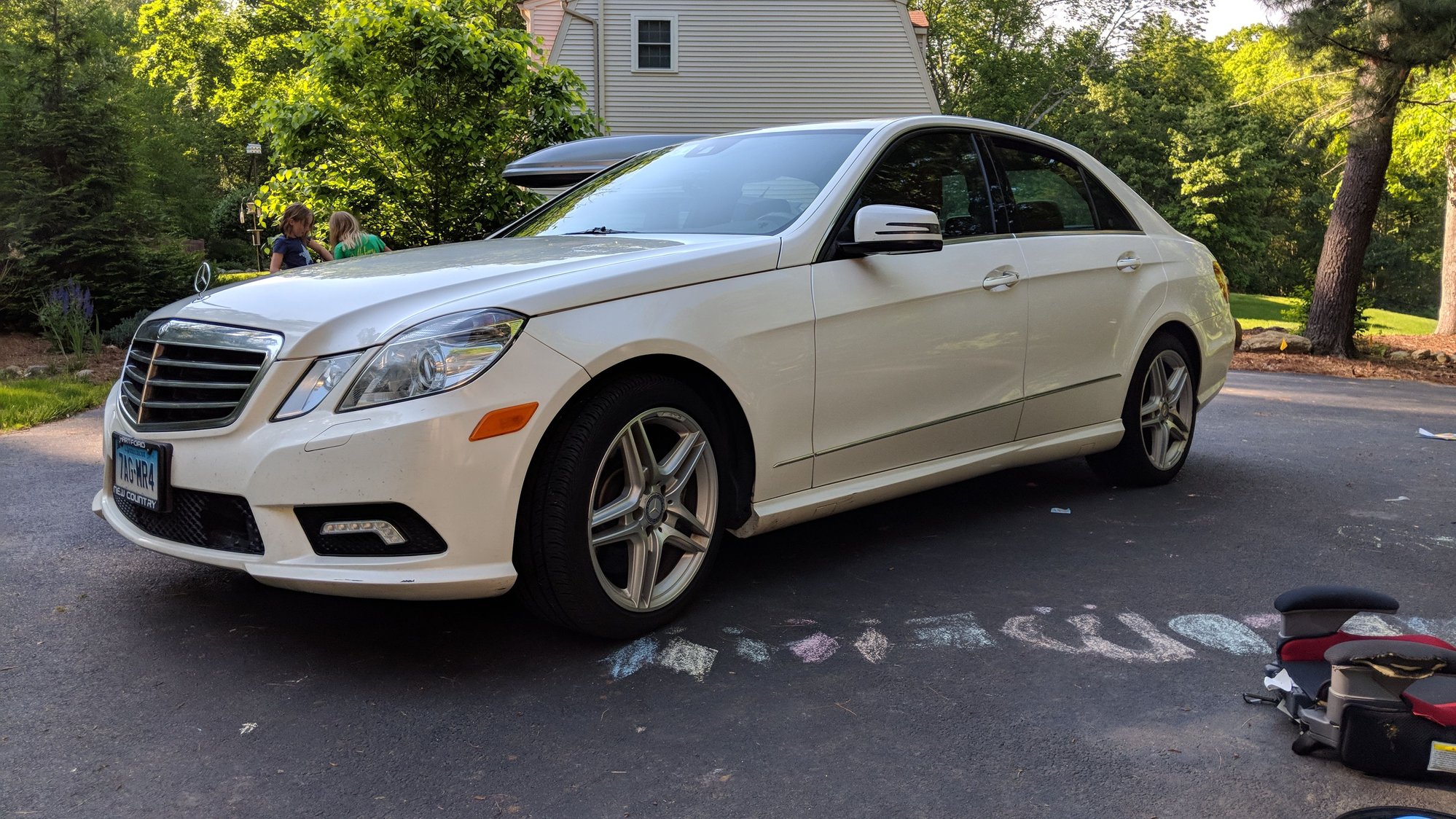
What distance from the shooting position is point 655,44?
2506 centimetres

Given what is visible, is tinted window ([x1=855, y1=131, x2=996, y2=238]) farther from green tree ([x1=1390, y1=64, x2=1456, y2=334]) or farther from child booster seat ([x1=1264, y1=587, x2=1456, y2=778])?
green tree ([x1=1390, y1=64, x2=1456, y2=334])

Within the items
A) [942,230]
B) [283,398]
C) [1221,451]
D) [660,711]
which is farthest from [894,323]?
[1221,451]

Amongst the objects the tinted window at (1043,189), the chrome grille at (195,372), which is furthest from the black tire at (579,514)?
the tinted window at (1043,189)

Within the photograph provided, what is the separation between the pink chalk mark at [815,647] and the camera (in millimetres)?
3488

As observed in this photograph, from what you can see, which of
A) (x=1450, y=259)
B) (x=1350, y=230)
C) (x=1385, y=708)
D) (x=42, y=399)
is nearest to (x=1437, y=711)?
(x=1385, y=708)

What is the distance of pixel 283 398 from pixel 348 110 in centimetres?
1069

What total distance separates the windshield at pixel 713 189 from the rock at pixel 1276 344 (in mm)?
11550

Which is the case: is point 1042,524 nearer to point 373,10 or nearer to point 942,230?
point 942,230

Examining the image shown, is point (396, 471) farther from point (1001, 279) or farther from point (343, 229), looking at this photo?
point (343, 229)

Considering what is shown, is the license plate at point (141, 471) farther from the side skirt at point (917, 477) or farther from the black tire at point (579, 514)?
the side skirt at point (917, 477)

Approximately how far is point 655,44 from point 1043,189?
21260 millimetres

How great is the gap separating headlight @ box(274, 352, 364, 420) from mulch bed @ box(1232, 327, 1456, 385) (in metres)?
11.8

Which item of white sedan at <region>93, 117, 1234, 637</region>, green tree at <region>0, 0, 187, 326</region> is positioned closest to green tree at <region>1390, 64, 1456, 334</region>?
white sedan at <region>93, 117, 1234, 637</region>

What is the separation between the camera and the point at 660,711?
309 cm
